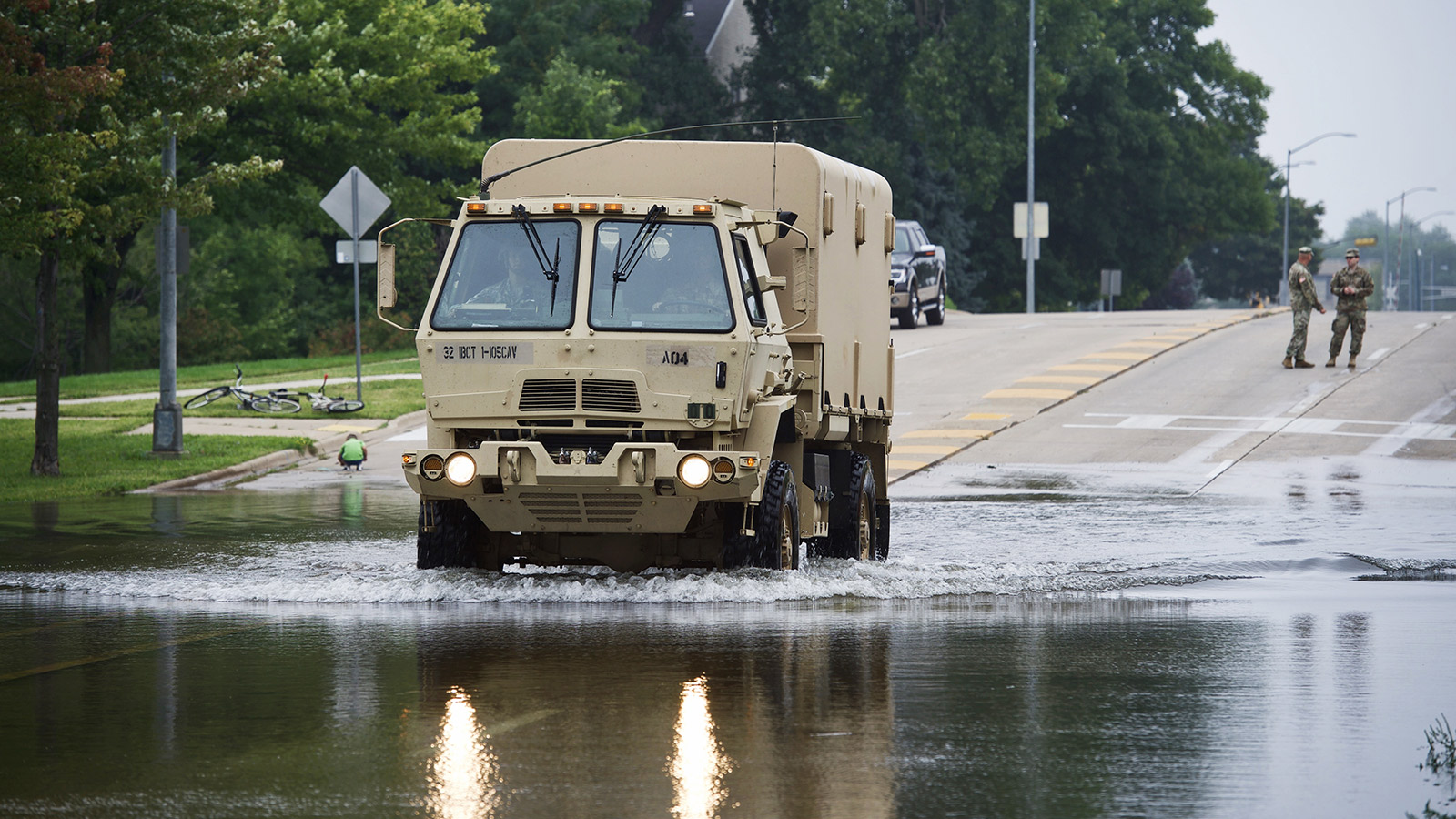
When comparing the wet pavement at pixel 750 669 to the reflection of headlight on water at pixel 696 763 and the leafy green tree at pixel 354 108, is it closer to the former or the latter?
the reflection of headlight on water at pixel 696 763

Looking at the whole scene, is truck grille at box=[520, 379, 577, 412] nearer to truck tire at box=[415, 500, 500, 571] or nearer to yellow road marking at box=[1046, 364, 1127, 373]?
truck tire at box=[415, 500, 500, 571]

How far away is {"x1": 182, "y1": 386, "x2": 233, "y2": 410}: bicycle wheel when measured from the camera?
28344 millimetres

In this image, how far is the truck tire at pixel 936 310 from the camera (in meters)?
42.5

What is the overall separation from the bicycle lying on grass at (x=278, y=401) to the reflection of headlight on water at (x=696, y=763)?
64.9 feet

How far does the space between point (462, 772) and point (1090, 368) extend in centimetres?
2668

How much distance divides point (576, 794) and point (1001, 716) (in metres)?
2.24

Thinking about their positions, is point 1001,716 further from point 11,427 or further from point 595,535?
point 11,427

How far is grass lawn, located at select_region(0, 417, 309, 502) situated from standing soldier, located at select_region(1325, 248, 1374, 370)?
685 inches

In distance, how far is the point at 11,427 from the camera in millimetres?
25641

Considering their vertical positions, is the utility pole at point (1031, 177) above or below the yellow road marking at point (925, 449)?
above

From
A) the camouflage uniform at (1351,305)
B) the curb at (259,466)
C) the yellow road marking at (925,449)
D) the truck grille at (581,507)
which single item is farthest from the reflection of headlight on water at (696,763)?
the camouflage uniform at (1351,305)

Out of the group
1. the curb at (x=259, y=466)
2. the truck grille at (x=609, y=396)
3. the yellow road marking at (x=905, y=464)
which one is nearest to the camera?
the truck grille at (x=609, y=396)

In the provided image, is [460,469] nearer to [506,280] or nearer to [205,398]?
[506,280]

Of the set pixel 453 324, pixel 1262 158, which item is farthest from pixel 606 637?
pixel 1262 158
